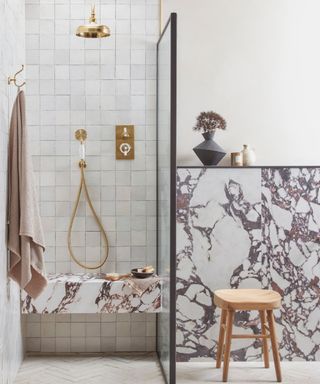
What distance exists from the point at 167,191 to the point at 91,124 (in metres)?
0.93

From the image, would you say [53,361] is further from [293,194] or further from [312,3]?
[312,3]

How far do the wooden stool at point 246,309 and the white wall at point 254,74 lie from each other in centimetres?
99

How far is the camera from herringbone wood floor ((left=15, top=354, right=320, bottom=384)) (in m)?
4.19

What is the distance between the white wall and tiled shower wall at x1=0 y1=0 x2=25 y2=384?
1159mm

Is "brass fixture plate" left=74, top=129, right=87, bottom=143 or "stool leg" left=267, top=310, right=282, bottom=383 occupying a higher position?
"brass fixture plate" left=74, top=129, right=87, bottom=143

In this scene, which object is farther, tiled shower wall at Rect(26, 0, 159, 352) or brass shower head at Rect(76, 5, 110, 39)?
tiled shower wall at Rect(26, 0, 159, 352)

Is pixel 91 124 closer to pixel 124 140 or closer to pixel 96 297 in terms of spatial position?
pixel 124 140

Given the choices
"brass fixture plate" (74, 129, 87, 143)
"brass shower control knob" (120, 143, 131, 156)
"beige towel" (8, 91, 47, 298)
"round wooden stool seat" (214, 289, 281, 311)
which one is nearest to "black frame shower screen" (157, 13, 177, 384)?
"brass shower control knob" (120, 143, 131, 156)

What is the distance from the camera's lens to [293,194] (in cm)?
456

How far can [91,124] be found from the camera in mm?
4691

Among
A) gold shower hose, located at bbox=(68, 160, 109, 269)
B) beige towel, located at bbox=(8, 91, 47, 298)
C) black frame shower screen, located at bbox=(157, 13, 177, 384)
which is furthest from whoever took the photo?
gold shower hose, located at bbox=(68, 160, 109, 269)

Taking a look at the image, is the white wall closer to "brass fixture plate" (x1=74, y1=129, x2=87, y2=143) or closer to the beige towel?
"brass fixture plate" (x1=74, y1=129, x2=87, y2=143)

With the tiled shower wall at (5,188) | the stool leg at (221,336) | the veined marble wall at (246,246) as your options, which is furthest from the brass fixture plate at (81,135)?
the stool leg at (221,336)

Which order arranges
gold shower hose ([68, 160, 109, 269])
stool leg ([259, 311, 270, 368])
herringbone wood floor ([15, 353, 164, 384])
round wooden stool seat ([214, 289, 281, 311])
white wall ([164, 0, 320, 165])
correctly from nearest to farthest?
round wooden stool seat ([214, 289, 281, 311]), herringbone wood floor ([15, 353, 164, 384]), stool leg ([259, 311, 270, 368]), gold shower hose ([68, 160, 109, 269]), white wall ([164, 0, 320, 165])
